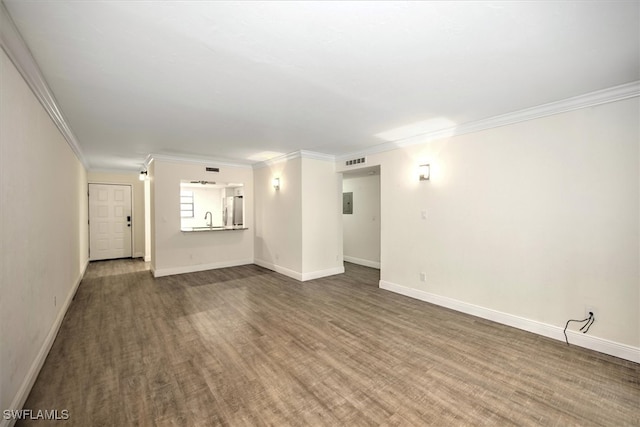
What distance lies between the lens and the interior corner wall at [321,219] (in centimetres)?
539

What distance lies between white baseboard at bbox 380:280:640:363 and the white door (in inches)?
297

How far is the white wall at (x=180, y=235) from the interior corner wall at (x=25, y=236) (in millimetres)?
2345

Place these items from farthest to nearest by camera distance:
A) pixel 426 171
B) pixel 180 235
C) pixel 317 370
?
pixel 180 235
pixel 426 171
pixel 317 370

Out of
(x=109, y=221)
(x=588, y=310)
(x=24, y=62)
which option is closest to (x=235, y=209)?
(x=109, y=221)

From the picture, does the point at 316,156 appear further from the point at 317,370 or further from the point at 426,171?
the point at 317,370

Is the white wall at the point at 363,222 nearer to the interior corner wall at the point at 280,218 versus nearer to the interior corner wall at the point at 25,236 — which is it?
the interior corner wall at the point at 280,218

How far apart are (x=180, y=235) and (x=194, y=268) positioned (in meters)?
0.80

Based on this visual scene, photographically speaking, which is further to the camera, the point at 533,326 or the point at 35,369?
the point at 533,326

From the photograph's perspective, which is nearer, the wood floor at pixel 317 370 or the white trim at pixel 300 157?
the wood floor at pixel 317 370

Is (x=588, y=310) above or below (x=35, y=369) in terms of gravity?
above

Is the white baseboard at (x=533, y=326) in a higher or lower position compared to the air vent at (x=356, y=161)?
lower

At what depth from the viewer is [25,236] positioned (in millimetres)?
2113

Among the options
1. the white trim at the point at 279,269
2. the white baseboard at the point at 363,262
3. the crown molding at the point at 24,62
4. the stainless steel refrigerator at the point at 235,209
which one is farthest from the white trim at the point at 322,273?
the crown molding at the point at 24,62

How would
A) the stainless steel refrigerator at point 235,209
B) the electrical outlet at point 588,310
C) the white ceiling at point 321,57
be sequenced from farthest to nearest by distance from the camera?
the stainless steel refrigerator at point 235,209
the electrical outlet at point 588,310
the white ceiling at point 321,57
